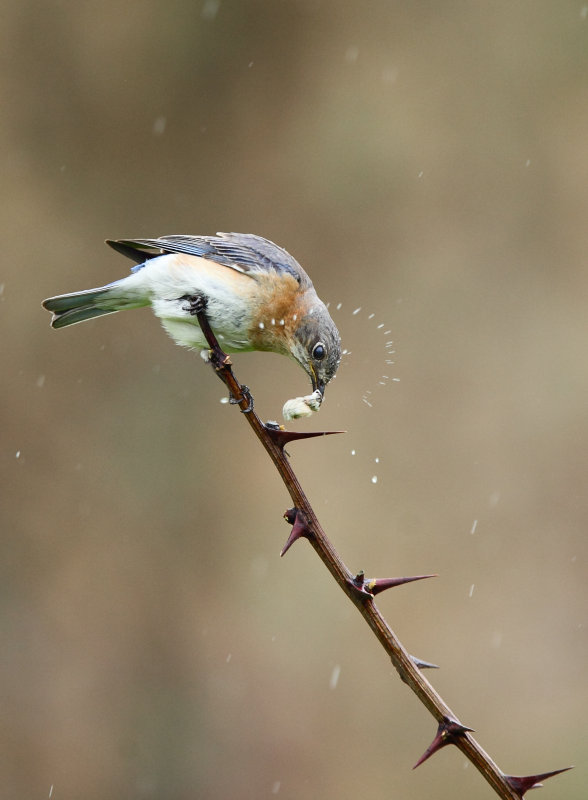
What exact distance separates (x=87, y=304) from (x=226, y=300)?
647mm

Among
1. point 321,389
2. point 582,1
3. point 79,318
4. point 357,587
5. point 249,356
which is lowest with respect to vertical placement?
point 249,356

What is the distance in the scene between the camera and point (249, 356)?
7500 mm

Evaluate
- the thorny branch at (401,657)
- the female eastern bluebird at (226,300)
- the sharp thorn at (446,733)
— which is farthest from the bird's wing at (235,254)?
the sharp thorn at (446,733)

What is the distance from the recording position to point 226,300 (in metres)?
3.51

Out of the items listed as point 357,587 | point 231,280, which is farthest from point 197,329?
point 357,587

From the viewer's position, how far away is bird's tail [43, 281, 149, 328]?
12.1ft

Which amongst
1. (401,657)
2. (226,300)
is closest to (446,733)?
(401,657)

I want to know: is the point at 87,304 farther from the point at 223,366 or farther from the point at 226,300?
the point at 223,366

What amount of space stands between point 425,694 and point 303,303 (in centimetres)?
242

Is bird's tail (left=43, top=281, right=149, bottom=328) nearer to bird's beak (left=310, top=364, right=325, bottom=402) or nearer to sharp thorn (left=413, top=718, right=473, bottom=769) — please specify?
bird's beak (left=310, top=364, right=325, bottom=402)

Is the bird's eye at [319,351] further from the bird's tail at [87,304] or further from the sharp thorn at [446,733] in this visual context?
the sharp thorn at [446,733]

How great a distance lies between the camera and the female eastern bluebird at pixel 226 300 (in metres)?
3.50

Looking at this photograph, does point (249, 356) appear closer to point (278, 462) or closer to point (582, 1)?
point (582, 1)

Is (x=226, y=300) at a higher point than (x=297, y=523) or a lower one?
lower
